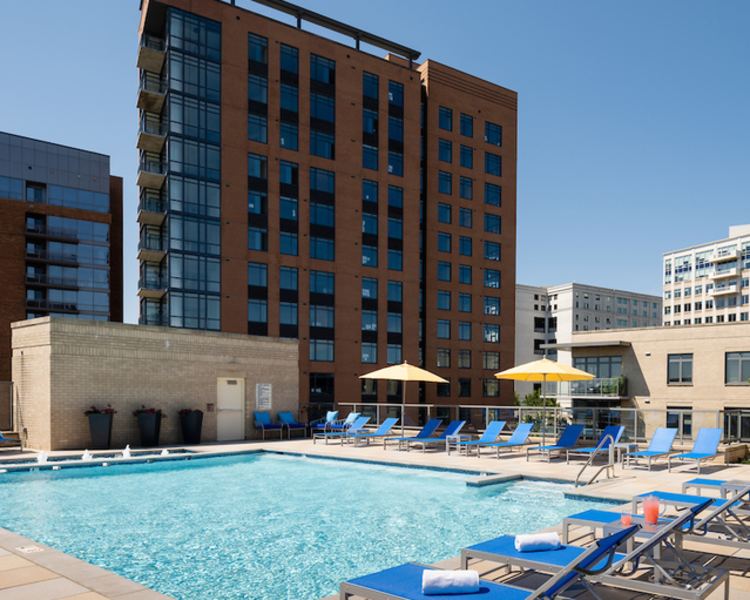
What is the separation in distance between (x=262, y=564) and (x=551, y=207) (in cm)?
3591

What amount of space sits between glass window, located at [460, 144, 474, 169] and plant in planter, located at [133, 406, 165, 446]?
37297mm

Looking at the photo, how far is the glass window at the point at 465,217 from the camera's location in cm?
5059

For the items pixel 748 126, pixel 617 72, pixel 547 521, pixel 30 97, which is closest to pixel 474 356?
pixel 748 126

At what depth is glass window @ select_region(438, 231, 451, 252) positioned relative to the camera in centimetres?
4950

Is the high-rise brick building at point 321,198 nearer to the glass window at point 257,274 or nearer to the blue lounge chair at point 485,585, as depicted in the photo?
the glass window at point 257,274

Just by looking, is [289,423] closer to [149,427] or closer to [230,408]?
[230,408]

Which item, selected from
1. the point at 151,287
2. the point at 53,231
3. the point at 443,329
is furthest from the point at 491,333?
the point at 53,231

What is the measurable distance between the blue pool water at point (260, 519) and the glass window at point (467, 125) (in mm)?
40048

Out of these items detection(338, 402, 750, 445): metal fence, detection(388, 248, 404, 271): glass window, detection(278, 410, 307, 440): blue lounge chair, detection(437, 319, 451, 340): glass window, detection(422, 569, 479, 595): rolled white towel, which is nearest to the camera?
detection(422, 569, 479, 595): rolled white towel

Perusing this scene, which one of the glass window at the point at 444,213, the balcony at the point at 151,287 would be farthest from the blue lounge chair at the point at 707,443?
the glass window at the point at 444,213

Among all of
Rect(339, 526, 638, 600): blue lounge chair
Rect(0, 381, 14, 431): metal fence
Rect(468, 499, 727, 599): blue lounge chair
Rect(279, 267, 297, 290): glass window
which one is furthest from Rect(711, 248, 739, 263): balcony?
Rect(339, 526, 638, 600): blue lounge chair

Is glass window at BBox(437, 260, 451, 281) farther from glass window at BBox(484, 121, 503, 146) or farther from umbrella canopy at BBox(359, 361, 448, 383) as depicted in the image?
umbrella canopy at BBox(359, 361, 448, 383)

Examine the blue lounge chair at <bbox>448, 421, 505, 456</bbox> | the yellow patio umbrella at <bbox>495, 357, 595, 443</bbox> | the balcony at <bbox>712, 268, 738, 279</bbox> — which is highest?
the balcony at <bbox>712, 268, 738, 279</bbox>

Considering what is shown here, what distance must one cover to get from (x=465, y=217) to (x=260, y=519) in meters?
43.0
